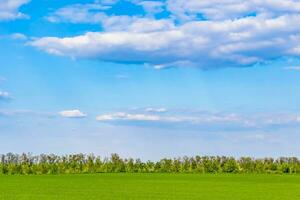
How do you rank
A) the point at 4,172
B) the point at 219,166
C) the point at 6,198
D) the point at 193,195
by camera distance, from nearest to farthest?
the point at 6,198
the point at 193,195
the point at 4,172
the point at 219,166

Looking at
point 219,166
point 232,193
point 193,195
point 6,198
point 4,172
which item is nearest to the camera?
point 6,198

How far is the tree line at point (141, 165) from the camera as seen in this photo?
1700 inches

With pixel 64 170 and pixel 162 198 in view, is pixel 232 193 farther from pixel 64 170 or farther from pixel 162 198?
pixel 64 170

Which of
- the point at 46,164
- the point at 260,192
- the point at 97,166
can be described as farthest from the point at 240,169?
the point at 260,192

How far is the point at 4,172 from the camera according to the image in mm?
42594

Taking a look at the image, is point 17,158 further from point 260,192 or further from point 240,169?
point 260,192

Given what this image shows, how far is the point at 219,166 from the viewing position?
4684cm

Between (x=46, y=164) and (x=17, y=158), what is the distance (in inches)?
80.6

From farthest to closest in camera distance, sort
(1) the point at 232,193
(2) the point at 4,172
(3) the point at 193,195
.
→ (2) the point at 4,172, (1) the point at 232,193, (3) the point at 193,195

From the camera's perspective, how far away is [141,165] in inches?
1805

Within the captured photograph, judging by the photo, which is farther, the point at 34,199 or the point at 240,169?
the point at 240,169

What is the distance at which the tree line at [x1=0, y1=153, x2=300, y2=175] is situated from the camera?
142ft

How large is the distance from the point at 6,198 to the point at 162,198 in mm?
4968

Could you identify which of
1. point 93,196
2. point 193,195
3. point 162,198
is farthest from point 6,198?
point 193,195
